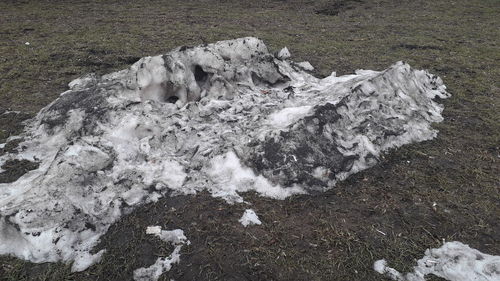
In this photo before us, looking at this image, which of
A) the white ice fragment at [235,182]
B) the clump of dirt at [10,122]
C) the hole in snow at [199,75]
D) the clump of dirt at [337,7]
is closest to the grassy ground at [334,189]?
the clump of dirt at [10,122]

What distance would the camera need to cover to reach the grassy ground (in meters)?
3.71

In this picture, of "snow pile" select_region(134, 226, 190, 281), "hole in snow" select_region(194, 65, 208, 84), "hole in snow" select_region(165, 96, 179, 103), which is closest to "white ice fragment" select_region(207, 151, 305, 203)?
"snow pile" select_region(134, 226, 190, 281)

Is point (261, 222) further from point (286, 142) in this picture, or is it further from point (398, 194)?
point (398, 194)

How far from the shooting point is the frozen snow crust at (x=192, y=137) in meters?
4.05

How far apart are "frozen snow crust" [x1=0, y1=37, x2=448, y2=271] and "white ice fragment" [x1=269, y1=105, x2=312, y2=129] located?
19 mm

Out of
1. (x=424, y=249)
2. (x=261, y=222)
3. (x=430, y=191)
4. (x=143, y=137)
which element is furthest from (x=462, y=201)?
(x=143, y=137)

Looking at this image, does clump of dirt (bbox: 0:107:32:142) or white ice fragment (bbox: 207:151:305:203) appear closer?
white ice fragment (bbox: 207:151:305:203)

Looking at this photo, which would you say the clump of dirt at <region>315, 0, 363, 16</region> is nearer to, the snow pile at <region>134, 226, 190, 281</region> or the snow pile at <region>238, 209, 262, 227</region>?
the snow pile at <region>238, 209, 262, 227</region>

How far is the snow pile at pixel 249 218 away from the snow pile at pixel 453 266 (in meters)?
1.26

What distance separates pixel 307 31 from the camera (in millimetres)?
11914

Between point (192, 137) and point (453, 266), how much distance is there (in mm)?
3337

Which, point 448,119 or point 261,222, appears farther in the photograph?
point 448,119

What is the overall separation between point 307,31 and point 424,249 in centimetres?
917

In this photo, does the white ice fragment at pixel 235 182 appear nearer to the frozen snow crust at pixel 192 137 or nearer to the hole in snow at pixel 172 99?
the frozen snow crust at pixel 192 137
